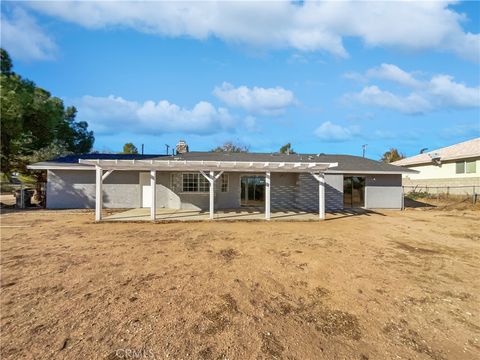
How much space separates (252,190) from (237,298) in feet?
38.7

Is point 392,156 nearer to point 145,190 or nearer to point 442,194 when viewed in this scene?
point 442,194

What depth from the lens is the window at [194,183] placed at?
1461 centimetres

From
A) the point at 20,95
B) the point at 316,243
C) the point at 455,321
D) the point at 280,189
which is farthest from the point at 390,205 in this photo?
the point at 20,95

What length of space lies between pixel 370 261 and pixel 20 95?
762 inches

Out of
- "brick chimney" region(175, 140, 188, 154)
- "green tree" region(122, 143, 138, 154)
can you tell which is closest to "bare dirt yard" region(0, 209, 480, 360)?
"brick chimney" region(175, 140, 188, 154)

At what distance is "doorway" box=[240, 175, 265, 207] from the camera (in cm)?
1578

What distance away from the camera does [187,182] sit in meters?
14.7

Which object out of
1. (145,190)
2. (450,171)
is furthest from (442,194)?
(145,190)

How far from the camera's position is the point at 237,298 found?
14.3ft

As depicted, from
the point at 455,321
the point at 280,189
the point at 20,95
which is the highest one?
the point at 20,95

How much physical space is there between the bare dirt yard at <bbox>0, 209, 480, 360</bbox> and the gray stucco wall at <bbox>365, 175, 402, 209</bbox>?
8290mm

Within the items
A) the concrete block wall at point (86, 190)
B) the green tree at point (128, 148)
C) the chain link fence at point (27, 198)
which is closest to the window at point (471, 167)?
the concrete block wall at point (86, 190)

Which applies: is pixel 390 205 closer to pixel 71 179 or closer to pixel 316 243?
pixel 316 243

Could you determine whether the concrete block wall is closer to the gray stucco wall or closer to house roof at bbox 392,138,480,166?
the gray stucco wall
